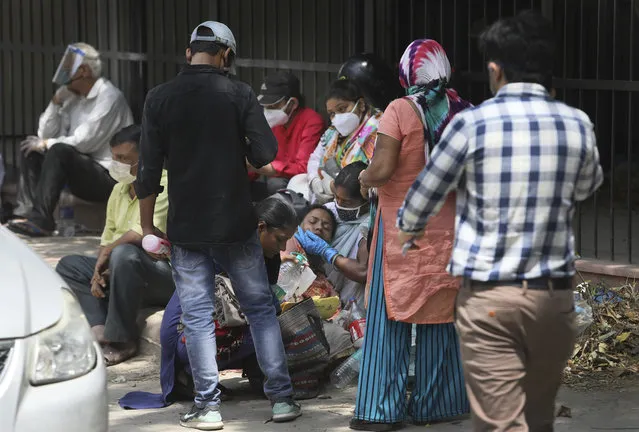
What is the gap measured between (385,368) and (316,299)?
1.27 meters

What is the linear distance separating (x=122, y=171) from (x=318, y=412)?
2.15 m

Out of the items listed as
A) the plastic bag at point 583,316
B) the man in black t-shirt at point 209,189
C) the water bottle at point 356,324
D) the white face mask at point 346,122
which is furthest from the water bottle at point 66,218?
the plastic bag at point 583,316

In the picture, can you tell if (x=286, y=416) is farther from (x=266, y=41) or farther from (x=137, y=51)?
(x=137, y=51)

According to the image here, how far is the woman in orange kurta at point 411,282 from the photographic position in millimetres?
5277

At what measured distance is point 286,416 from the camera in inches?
225

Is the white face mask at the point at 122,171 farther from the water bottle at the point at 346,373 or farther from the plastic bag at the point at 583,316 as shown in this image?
the plastic bag at the point at 583,316

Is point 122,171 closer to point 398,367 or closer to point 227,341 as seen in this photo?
point 227,341

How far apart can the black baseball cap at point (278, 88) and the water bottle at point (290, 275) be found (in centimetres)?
181

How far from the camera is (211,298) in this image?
18.4ft

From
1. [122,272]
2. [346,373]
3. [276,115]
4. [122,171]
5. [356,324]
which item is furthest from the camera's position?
[276,115]

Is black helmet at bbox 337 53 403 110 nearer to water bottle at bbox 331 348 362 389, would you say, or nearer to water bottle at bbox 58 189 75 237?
water bottle at bbox 331 348 362 389

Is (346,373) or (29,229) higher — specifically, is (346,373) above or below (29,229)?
below

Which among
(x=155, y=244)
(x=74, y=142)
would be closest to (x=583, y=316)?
(x=155, y=244)

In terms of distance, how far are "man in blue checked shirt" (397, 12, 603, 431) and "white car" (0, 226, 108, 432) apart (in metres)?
1.22
